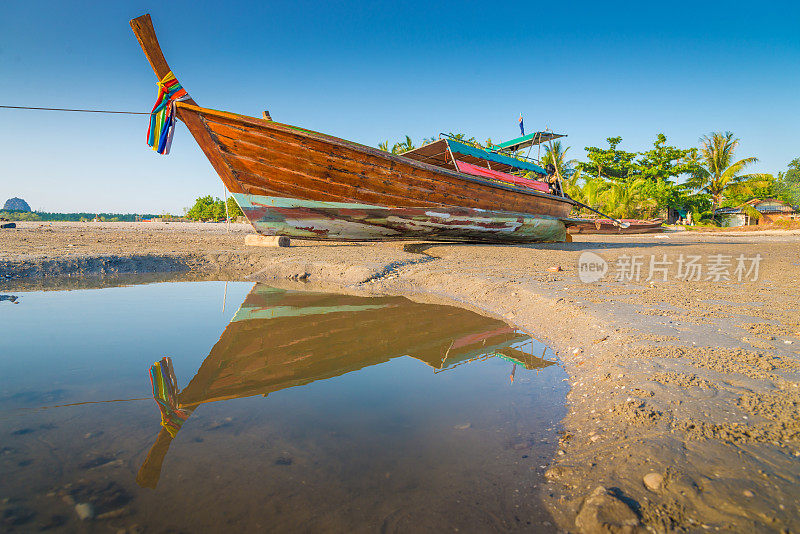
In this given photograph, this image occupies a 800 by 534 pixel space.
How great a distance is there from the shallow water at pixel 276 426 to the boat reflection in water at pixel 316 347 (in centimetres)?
2

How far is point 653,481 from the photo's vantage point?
1.24 meters

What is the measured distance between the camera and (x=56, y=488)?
4.37 ft

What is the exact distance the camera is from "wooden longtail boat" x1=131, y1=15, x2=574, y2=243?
5953mm

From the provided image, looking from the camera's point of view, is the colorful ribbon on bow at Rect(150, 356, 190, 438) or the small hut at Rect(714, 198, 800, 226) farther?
the small hut at Rect(714, 198, 800, 226)

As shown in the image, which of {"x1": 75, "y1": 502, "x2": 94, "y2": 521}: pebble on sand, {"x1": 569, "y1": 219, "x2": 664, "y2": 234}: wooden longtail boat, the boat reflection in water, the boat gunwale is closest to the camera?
{"x1": 75, "y1": 502, "x2": 94, "y2": 521}: pebble on sand

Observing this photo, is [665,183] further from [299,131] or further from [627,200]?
[299,131]

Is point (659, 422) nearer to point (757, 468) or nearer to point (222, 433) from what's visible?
point (757, 468)

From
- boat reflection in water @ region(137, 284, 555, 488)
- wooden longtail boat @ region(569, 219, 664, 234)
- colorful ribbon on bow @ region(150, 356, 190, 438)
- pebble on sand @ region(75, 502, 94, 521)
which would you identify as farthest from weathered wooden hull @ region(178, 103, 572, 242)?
wooden longtail boat @ region(569, 219, 664, 234)

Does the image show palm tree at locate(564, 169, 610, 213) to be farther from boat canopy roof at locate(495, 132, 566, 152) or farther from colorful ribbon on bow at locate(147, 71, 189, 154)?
colorful ribbon on bow at locate(147, 71, 189, 154)

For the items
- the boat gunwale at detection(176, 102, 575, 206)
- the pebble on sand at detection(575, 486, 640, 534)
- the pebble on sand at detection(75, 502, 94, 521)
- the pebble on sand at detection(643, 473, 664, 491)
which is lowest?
the pebble on sand at detection(75, 502, 94, 521)

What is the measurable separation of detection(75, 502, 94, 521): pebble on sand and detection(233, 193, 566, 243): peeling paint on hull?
227 inches

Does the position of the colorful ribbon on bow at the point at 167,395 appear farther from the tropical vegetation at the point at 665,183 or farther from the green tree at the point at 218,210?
the green tree at the point at 218,210

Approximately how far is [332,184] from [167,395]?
4916 mm

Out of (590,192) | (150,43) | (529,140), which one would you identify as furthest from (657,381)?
(590,192)
